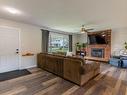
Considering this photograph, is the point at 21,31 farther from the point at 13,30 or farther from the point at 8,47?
the point at 8,47

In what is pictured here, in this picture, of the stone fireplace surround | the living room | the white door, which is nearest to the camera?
the living room

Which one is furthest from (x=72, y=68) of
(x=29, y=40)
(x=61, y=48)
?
(x=61, y=48)

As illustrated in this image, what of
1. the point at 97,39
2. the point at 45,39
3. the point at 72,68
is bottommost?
the point at 72,68

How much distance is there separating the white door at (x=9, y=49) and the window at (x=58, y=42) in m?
2.27

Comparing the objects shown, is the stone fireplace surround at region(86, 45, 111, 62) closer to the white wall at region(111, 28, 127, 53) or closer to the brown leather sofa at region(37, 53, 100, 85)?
the white wall at region(111, 28, 127, 53)

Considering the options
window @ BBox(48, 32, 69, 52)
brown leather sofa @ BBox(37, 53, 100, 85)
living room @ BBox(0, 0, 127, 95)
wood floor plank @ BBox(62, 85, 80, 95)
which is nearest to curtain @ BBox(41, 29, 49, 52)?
living room @ BBox(0, 0, 127, 95)

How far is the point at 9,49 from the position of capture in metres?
4.31

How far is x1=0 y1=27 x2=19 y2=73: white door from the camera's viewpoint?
13.4ft

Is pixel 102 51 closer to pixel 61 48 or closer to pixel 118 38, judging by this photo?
pixel 118 38

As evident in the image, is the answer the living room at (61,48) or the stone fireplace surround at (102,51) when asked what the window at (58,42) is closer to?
the living room at (61,48)

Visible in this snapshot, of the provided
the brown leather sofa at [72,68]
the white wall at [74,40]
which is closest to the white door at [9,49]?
the brown leather sofa at [72,68]

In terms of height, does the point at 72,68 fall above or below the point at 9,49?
below

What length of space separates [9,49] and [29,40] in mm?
1057

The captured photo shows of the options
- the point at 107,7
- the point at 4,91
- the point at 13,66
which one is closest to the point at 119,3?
the point at 107,7
